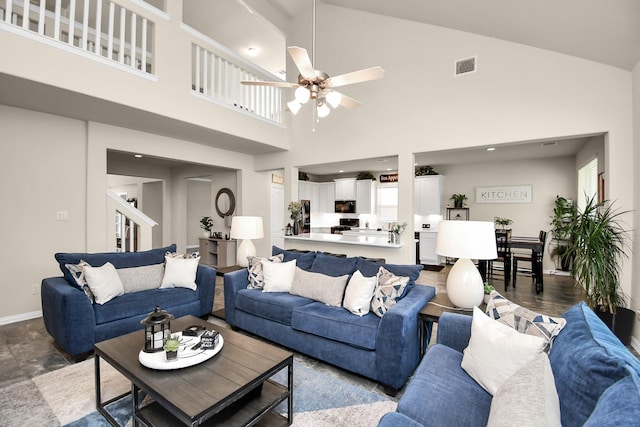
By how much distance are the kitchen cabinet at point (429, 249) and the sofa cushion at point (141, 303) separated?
5.78 m

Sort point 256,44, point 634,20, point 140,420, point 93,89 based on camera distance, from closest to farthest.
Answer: point 140,420
point 634,20
point 93,89
point 256,44

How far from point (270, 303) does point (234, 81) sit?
392cm

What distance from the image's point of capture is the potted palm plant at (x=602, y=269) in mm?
2918

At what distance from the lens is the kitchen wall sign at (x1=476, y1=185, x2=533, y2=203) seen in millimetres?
6910

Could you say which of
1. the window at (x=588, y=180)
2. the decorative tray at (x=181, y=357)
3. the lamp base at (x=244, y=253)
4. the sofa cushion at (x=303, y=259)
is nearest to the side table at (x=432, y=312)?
the sofa cushion at (x=303, y=259)

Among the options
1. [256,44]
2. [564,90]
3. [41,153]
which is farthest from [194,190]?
[564,90]

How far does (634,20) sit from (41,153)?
6.40 m

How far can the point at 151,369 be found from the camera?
1.73 m

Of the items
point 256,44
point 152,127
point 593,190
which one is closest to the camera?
point 152,127

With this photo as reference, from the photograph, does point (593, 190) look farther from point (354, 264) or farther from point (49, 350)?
point (49, 350)

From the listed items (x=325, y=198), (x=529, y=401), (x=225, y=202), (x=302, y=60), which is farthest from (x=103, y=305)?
(x=325, y=198)

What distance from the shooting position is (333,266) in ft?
10.3

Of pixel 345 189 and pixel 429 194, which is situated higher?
pixel 345 189

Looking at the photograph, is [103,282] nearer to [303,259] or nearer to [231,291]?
[231,291]
